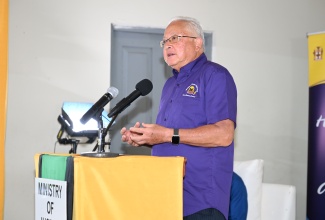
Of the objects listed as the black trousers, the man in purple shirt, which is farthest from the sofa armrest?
the black trousers

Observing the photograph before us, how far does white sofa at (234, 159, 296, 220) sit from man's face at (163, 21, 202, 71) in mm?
1483

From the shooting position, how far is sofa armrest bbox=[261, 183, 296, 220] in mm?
3109

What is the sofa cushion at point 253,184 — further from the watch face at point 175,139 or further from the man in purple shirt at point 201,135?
the watch face at point 175,139

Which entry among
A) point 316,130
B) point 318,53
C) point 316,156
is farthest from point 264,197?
point 318,53

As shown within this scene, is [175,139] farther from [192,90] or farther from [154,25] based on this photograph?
[154,25]

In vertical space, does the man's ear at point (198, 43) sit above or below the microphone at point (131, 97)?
above

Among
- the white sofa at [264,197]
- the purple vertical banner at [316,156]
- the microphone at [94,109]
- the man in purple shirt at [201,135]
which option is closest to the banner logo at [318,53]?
the purple vertical banner at [316,156]

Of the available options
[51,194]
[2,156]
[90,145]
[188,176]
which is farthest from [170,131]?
[90,145]

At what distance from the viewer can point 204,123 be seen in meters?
1.72

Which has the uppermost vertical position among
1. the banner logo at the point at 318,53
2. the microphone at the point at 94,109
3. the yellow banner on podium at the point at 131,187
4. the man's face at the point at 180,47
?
the banner logo at the point at 318,53

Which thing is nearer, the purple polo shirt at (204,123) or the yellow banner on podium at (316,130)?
the purple polo shirt at (204,123)

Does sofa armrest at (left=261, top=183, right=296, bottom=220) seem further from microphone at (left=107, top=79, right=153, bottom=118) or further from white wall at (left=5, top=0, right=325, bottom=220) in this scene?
microphone at (left=107, top=79, right=153, bottom=118)

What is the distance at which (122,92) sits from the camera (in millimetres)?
4305

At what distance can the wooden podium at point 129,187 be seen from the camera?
1.33 metres
